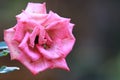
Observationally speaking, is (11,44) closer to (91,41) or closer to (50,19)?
(50,19)

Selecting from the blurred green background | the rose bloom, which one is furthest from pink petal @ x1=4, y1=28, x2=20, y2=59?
the blurred green background

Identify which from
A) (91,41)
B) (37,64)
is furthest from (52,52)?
(91,41)

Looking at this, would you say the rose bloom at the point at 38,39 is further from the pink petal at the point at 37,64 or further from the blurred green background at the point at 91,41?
the blurred green background at the point at 91,41

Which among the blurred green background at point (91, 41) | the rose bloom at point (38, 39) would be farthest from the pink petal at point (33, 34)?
the blurred green background at point (91, 41)

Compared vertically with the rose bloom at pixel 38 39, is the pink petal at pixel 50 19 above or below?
above

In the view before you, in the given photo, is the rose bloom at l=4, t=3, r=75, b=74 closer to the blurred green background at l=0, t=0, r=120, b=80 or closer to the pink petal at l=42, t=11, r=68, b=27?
the pink petal at l=42, t=11, r=68, b=27

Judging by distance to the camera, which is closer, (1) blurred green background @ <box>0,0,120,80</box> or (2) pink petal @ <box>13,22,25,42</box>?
(2) pink petal @ <box>13,22,25,42</box>
